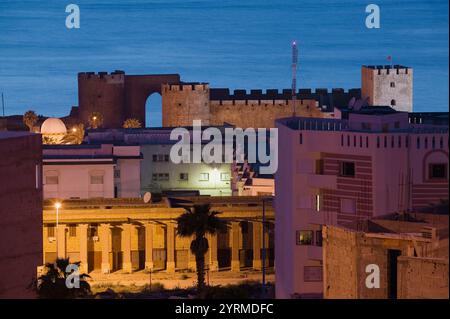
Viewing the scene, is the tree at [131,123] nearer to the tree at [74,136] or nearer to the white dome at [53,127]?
the tree at [74,136]

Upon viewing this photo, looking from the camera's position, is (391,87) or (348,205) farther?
(391,87)

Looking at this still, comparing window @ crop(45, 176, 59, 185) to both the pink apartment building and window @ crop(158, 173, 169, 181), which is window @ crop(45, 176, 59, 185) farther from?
the pink apartment building

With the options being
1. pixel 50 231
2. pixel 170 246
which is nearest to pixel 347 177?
pixel 170 246

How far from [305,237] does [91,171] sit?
29.8 metres

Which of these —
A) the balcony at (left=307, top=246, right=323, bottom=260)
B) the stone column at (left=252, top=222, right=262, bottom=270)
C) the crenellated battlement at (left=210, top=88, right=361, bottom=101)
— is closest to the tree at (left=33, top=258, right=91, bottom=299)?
the balcony at (left=307, top=246, right=323, bottom=260)

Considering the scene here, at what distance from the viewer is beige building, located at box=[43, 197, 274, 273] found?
8031 centimetres

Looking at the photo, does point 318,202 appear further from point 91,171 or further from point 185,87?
point 185,87

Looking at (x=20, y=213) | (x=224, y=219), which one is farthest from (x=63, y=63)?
(x=20, y=213)

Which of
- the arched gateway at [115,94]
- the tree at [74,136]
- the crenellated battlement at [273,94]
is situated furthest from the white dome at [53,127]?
the crenellated battlement at [273,94]

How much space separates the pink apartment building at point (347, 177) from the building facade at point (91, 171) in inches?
1032

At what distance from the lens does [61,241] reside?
8062cm

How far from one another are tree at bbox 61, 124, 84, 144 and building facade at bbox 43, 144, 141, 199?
622cm
